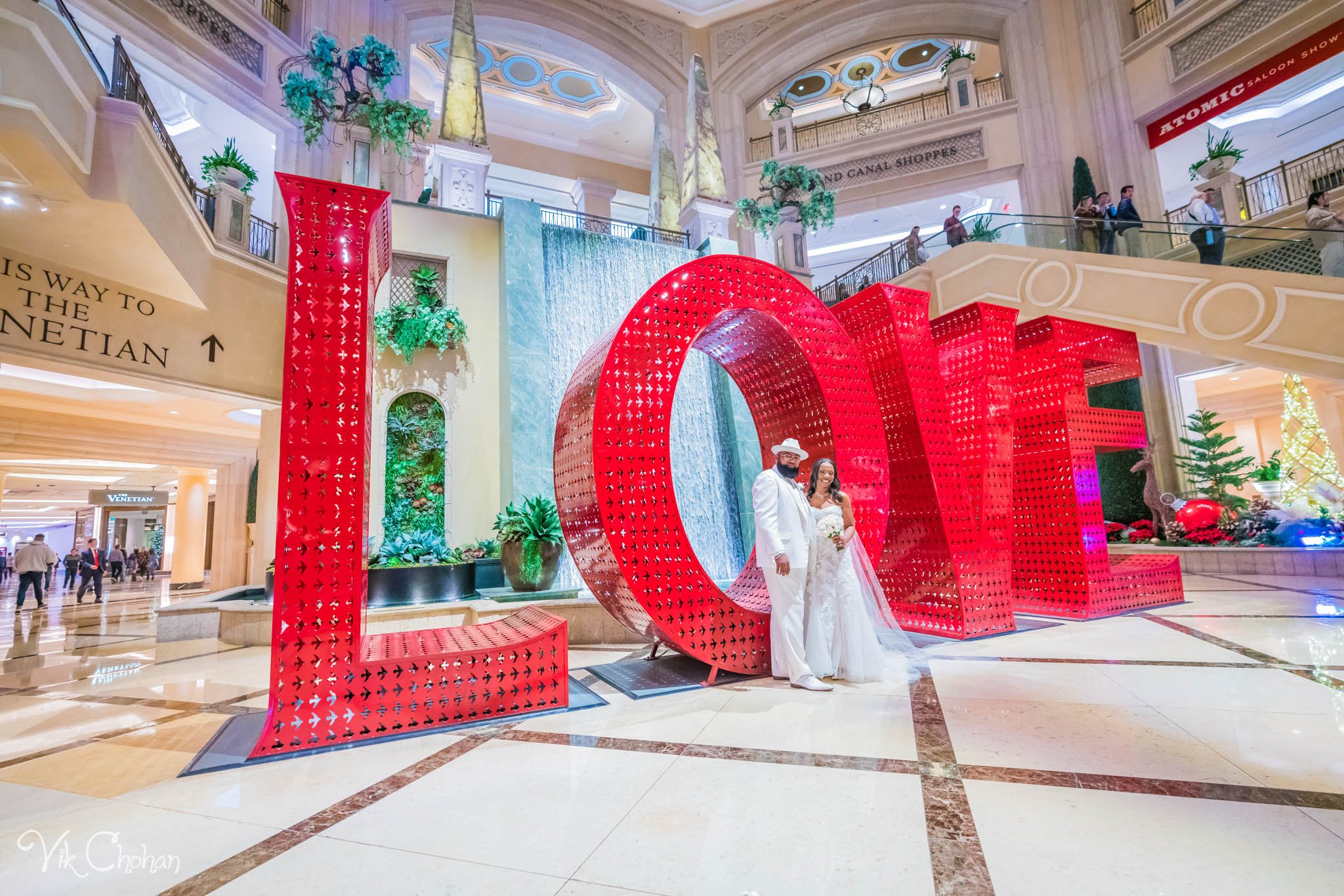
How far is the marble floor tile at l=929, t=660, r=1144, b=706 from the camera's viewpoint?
10.9ft

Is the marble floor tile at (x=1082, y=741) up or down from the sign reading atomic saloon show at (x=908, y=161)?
down

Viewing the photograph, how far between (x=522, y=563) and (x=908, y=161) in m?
16.3

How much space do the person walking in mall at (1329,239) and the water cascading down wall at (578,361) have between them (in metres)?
7.89

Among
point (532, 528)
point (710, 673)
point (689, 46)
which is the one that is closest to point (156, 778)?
point (710, 673)

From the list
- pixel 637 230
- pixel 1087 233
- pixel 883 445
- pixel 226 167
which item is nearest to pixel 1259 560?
pixel 1087 233

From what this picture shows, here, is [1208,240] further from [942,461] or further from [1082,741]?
[1082,741]

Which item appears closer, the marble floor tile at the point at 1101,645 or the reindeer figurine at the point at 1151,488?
the marble floor tile at the point at 1101,645

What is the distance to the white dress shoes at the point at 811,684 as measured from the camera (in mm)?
3678

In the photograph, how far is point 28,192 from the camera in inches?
209

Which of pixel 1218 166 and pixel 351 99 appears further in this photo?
pixel 1218 166

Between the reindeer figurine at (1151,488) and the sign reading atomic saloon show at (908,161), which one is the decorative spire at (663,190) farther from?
the reindeer figurine at (1151,488)

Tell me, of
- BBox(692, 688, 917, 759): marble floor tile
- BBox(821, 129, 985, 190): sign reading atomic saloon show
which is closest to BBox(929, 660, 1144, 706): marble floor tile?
BBox(692, 688, 917, 759): marble floor tile

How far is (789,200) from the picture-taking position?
1294cm

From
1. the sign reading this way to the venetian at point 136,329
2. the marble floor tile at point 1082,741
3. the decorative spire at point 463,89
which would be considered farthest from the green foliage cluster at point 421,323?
the marble floor tile at point 1082,741
